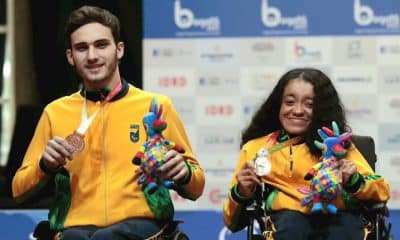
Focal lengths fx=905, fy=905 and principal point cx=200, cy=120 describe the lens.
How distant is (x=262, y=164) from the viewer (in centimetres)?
364

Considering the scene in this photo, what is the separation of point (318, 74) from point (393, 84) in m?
1.51

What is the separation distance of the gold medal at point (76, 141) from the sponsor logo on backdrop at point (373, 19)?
2.36 m

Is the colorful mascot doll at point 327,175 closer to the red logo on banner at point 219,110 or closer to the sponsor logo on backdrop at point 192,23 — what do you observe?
the red logo on banner at point 219,110

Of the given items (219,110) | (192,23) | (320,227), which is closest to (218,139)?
(219,110)

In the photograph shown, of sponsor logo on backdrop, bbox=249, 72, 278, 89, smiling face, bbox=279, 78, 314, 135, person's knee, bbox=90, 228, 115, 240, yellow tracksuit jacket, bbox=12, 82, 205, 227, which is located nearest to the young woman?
smiling face, bbox=279, 78, 314, 135

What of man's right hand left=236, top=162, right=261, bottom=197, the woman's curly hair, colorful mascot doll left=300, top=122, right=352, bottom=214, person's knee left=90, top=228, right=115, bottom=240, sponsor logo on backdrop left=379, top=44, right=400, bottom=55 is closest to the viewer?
person's knee left=90, top=228, right=115, bottom=240

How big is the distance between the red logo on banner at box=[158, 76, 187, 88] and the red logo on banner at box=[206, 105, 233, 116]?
212 mm

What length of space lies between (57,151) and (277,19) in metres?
2.30

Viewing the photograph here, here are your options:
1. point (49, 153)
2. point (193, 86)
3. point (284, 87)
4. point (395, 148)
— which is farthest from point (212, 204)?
point (49, 153)

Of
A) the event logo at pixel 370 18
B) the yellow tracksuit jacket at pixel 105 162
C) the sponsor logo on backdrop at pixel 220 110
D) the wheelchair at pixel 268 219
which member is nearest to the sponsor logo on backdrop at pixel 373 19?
the event logo at pixel 370 18

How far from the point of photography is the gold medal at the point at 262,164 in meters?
3.63

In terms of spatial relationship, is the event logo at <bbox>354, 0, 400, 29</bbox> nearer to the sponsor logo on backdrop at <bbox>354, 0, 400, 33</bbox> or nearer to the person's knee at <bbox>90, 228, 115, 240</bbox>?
the sponsor logo on backdrop at <bbox>354, 0, 400, 33</bbox>

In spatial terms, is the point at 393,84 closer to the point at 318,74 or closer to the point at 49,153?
the point at 318,74

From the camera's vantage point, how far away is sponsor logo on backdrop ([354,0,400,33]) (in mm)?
5262
